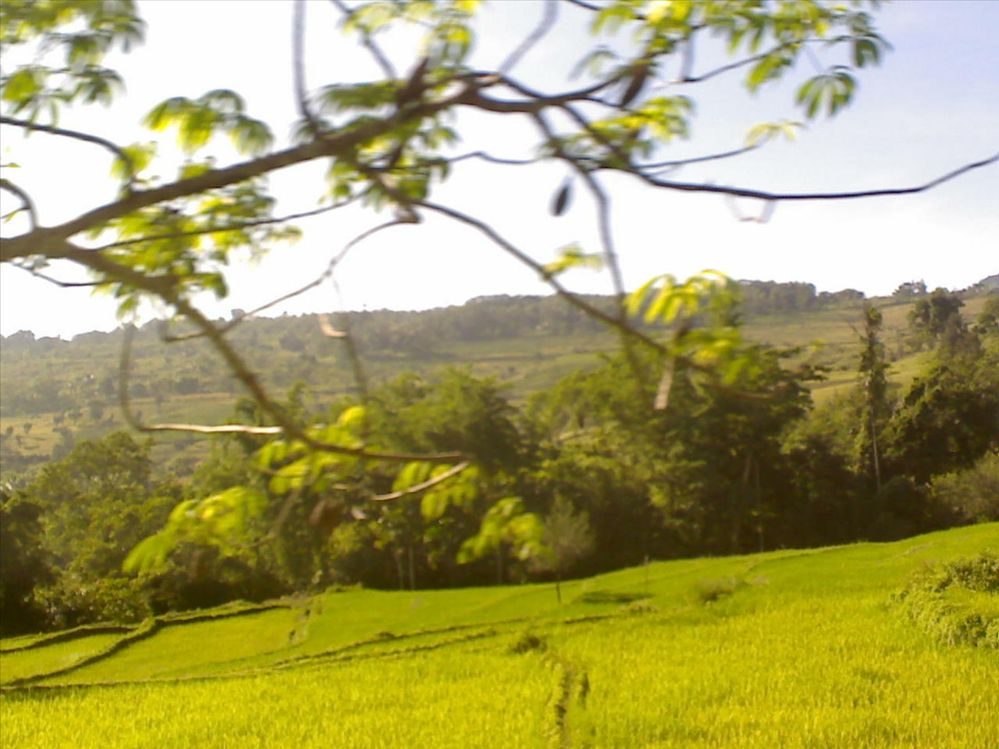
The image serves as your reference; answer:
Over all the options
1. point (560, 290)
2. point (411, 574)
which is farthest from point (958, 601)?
point (411, 574)

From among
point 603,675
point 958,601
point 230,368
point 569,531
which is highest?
point 230,368

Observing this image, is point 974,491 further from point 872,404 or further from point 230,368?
point 230,368

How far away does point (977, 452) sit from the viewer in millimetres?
27016

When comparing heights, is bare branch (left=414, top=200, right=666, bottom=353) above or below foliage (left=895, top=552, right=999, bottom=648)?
above

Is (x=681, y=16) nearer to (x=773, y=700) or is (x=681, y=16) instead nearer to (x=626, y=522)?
(x=773, y=700)

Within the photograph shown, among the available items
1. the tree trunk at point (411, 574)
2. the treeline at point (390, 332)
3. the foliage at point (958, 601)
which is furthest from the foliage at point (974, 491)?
the treeline at point (390, 332)

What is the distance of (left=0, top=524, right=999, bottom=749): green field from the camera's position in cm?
850

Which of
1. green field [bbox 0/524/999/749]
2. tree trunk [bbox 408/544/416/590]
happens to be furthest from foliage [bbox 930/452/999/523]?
tree trunk [bbox 408/544/416/590]

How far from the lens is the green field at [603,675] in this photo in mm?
8500

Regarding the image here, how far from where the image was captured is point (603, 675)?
35.9ft

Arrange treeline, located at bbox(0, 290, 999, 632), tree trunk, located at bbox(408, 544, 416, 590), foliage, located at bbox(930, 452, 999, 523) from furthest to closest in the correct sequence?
tree trunk, located at bbox(408, 544, 416, 590)
treeline, located at bbox(0, 290, 999, 632)
foliage, located at bbox(930, 452, 999, 523)

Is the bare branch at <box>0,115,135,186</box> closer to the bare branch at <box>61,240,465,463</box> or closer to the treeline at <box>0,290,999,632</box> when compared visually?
the bare branch at <box>61,240,465,463</box>

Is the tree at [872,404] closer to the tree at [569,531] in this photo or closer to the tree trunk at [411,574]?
the tree at [569,531]

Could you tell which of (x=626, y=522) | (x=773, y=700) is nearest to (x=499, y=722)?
(x=773, y=700)
